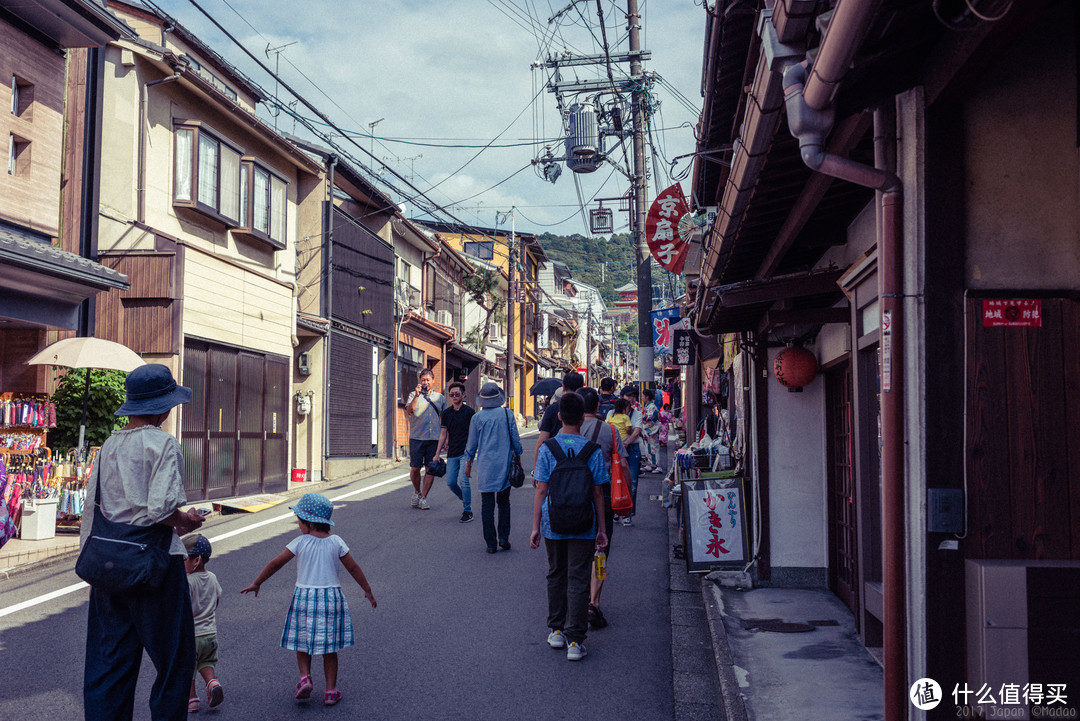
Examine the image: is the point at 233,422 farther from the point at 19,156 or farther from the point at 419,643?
the point at 419,643

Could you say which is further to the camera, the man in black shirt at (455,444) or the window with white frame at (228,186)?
the window with white frame at (228,186)

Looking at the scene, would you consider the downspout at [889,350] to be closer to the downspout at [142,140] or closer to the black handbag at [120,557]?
the black handbag at [120,557]

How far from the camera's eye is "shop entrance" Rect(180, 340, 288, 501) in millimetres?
15070

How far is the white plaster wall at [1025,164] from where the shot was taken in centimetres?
400

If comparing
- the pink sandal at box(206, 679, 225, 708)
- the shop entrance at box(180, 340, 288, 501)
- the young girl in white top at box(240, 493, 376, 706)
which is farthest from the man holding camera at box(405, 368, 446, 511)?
the pink sandal at box(206, 679, 225, 708)

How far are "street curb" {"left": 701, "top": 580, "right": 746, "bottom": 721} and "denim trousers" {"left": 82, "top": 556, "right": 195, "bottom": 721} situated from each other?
9.79ft

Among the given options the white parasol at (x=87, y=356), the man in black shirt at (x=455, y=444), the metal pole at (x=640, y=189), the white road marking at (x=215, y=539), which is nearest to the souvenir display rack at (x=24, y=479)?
the white parasol at (x=87, y=356)

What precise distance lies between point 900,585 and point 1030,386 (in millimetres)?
1049

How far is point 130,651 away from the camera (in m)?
4.23

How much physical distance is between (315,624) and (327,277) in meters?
17.1

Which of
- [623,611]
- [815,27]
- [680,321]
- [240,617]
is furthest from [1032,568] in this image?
[680,321]

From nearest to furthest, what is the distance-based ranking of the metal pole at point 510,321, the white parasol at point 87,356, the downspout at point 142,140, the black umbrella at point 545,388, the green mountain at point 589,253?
the white parasol at point 87,356
the black umbrella at point 545,388
the downspout at point 142,140
the metal pole at point 510,321
the green mountain at point 589,253

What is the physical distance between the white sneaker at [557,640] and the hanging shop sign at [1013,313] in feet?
12.7

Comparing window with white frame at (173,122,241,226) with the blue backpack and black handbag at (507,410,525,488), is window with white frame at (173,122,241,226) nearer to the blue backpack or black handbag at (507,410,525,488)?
black handbag at (507,410,525,488)
